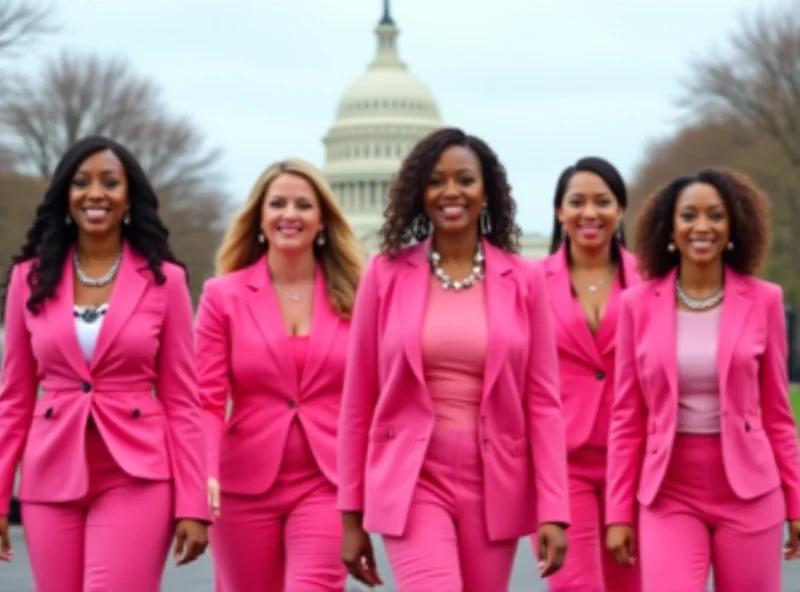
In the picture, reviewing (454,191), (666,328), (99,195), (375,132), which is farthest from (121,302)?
(375,132)

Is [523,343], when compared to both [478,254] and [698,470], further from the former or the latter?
[698,470]

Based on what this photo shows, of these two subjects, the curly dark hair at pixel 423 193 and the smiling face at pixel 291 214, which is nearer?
the curly dark hair at pixel 423 193

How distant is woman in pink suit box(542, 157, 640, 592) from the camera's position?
360 inches

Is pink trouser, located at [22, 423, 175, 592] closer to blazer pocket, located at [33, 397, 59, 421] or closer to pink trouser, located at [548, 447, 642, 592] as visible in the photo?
blazer pocket, located at [33, 397, 59, 421]

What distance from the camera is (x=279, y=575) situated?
848 centimetres

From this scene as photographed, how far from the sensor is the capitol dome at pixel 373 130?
146 metres

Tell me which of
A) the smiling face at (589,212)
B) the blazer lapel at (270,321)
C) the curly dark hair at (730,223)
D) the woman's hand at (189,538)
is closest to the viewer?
the woman's hand at (189,538)

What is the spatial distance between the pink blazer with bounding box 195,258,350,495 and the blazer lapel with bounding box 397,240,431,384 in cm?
120

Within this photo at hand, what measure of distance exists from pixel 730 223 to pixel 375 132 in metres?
141

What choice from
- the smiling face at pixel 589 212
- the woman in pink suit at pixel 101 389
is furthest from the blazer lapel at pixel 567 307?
the woman in pink suit at pixel 101 389

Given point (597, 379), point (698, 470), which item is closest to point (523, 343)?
point (698, 470)

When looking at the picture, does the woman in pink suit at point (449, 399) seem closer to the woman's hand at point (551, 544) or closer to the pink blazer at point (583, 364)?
the woman's hand at point (551, 544)

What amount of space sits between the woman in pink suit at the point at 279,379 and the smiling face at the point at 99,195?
2.74ft

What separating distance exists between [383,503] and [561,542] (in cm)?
52
